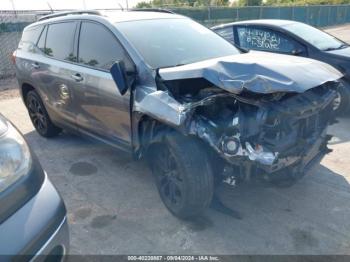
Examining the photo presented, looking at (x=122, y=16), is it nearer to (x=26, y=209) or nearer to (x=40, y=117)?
(x=40, y=117)

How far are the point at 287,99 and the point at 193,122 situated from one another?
78cm

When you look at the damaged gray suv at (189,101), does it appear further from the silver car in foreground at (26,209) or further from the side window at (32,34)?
the silver car in foreground at (26,209)

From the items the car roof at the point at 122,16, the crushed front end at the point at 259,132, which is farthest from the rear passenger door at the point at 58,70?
the crushed front end at the point at 259,132

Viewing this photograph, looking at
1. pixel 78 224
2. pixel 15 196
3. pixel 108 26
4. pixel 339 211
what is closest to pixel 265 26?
pixel 108 26

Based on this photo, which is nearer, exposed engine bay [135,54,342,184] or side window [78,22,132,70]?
exposed engine bay [135,54,342,184]

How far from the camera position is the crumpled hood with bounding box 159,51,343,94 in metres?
2.59

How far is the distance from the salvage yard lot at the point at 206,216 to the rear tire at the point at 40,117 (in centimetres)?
94

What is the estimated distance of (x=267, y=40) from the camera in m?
6.30

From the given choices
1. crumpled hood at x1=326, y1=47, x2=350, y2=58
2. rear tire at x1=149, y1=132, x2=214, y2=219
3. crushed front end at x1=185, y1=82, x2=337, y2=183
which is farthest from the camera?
crumpled hood at x1=326, y1=47, x2=350, y2=58

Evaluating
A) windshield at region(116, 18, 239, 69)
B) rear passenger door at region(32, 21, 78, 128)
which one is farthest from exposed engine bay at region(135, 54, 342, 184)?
rear passenger door at region(32, 21, 78, 128)

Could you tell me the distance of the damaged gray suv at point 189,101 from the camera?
2633 mm

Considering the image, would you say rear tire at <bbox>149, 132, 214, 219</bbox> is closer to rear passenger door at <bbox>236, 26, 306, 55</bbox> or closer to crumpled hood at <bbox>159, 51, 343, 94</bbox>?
crumpled hood at <bbox>159, 51, 343, 94</bbox>

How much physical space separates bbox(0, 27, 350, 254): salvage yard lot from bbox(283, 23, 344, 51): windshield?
8.18 feet

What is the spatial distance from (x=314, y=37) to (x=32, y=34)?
4703 millimetres
